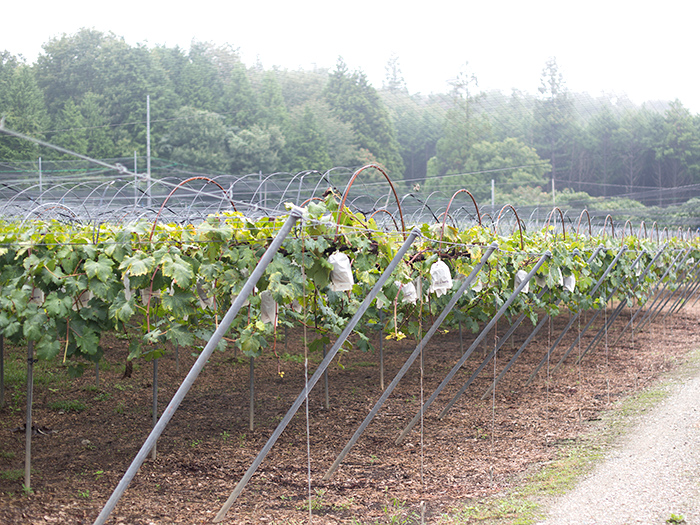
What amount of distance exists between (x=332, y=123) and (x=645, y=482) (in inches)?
1511

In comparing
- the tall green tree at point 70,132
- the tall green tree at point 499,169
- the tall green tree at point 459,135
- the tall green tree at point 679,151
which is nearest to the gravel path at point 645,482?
the tall green tree at point 70,132

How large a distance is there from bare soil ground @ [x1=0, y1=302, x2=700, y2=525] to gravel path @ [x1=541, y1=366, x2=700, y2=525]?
1.72 feet

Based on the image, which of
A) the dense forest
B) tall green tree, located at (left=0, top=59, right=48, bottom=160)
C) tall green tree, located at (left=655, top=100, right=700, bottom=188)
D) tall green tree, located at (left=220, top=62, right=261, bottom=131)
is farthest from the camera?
tall green tree, located at (left=655, top=100, right=700, bottom=188)

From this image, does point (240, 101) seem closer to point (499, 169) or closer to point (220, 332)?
point (499, 169)

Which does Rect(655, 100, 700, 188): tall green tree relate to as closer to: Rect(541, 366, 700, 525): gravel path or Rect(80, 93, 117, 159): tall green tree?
Rect(80, 93, 117, 159): tall green tree

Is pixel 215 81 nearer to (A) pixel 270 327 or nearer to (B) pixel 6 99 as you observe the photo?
(B) pixel 6 99

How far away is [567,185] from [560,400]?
Answer: 39.3 metres

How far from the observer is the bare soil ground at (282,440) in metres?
3.86

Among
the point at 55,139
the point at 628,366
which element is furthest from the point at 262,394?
the point at 55,139

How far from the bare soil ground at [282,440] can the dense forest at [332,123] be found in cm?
2427

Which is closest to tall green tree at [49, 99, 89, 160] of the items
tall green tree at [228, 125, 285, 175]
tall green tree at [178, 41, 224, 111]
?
tall green tree at [178, 41, 224, 111]

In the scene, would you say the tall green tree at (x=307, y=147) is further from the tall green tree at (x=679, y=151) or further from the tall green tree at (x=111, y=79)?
the tall green tree at (x=679, y=151)

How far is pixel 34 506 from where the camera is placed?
146 inches

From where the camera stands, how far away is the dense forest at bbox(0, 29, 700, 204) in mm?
32406
